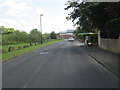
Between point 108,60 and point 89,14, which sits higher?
point 89,14

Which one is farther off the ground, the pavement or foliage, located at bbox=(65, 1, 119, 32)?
foliage, located at bbox=(65, 1, 119, 32)

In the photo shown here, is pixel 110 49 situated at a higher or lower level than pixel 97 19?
lower

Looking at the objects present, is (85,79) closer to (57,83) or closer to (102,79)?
(102,79)

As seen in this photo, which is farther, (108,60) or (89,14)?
(89,14)

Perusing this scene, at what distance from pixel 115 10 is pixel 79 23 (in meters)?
14.6

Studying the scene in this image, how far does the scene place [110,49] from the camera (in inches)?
698

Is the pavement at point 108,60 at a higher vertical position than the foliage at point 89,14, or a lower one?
lower

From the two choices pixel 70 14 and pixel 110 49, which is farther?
Answer: pixel 70 14

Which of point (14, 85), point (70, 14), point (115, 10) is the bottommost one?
point (14, 85)

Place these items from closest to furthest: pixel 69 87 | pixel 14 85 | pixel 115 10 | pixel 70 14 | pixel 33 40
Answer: pixel 69 87 → pixel 14 85 → pixel 115 10 → pixel 70 14 → pixel 33 40

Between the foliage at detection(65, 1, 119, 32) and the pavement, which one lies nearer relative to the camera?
the pavement

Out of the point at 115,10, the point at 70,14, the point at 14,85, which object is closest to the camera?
the point at 14,85

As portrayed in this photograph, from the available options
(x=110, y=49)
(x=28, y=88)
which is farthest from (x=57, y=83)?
(x=110, y=49)

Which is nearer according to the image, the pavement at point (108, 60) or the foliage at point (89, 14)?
the pavement at point (108, 60)
